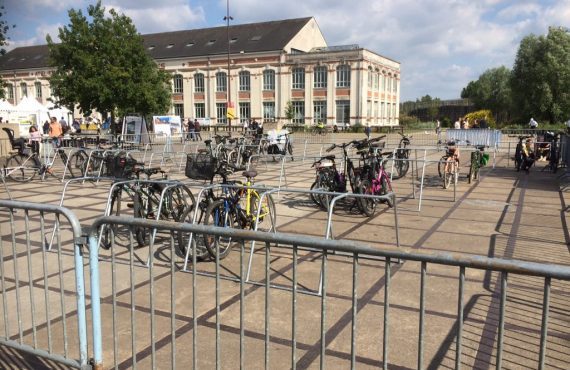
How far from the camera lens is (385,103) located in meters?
64.1

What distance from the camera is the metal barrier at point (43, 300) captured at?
330 cm

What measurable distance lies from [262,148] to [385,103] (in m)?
47.9

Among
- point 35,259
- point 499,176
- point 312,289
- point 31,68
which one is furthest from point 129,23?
point 31,68

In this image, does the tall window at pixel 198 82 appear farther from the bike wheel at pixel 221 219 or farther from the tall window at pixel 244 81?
the bike wheel at pixel 221 219

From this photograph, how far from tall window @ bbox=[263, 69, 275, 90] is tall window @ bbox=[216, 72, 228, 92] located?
5.21m

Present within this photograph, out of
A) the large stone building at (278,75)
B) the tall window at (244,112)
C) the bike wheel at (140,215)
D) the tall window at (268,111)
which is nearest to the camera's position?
the bike wheel at (140,215)

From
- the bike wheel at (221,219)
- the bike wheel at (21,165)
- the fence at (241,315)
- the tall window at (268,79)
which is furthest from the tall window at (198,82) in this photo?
the fence at (241,315)

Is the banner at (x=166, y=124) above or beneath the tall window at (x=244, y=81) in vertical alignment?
beneath

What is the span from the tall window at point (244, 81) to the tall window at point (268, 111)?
3005 mm

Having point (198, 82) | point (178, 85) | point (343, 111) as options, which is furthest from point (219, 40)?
point (343, 111)

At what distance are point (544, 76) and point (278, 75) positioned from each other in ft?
92.7

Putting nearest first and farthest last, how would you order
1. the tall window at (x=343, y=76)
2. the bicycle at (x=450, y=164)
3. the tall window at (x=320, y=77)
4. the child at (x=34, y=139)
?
1. the bicycle at (x=450, y=164)
2. the child at (x=34, y=139)
3. the tall window at (x=343, y=76)
4. the tall window at (x=320, y=77)

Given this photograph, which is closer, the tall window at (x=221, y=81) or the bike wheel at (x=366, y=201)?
the bike wheel at (x=366, y=201)

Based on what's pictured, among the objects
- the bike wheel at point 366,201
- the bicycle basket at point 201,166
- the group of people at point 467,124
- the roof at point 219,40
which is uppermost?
the roof at point 219,40
